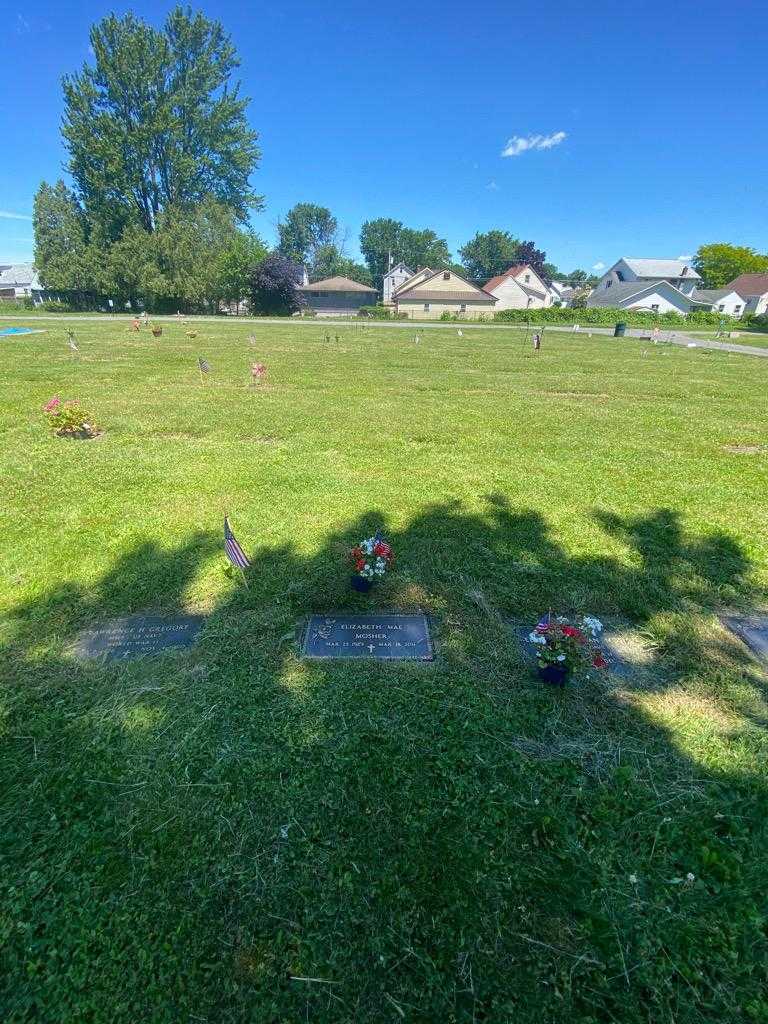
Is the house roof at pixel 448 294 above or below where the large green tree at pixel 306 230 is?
below

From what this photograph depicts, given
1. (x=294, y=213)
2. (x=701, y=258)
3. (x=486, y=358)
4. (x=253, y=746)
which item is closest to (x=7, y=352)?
(x=486, y=358)

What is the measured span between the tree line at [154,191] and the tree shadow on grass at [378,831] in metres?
48.9

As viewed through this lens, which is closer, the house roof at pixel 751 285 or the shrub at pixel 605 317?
the shrub at pixel 605 317

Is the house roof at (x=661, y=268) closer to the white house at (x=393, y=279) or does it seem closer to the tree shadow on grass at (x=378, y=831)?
the white house at (x=393, y=279)

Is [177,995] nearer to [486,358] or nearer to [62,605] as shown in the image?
[62,605]

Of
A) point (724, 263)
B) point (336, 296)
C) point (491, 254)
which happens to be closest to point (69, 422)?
point (336, 296)

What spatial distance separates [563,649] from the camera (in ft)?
9.48

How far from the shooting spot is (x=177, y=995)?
1668 mm

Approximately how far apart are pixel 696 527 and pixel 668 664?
8.07 ft

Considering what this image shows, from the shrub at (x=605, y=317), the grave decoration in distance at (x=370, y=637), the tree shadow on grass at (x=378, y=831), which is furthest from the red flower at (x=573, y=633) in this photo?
the shrub at (x=605, y=317)

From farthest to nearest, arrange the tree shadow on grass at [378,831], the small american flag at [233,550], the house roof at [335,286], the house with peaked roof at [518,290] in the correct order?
1. the house roof at [335,286]
2. the house with peaked roof at [518,290]
3. the small american flag at [233,550]
4. the tree shadow on grass at [378,831]

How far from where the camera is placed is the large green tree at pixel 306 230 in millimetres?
104438

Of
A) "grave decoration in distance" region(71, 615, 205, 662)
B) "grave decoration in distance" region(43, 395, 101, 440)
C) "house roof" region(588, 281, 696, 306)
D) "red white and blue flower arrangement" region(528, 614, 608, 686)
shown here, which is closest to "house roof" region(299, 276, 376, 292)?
"house roof" region(588, 281, 696, 306)

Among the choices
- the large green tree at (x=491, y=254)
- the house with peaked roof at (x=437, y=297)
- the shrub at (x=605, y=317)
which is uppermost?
the large green tree at (x=491, y=254)
